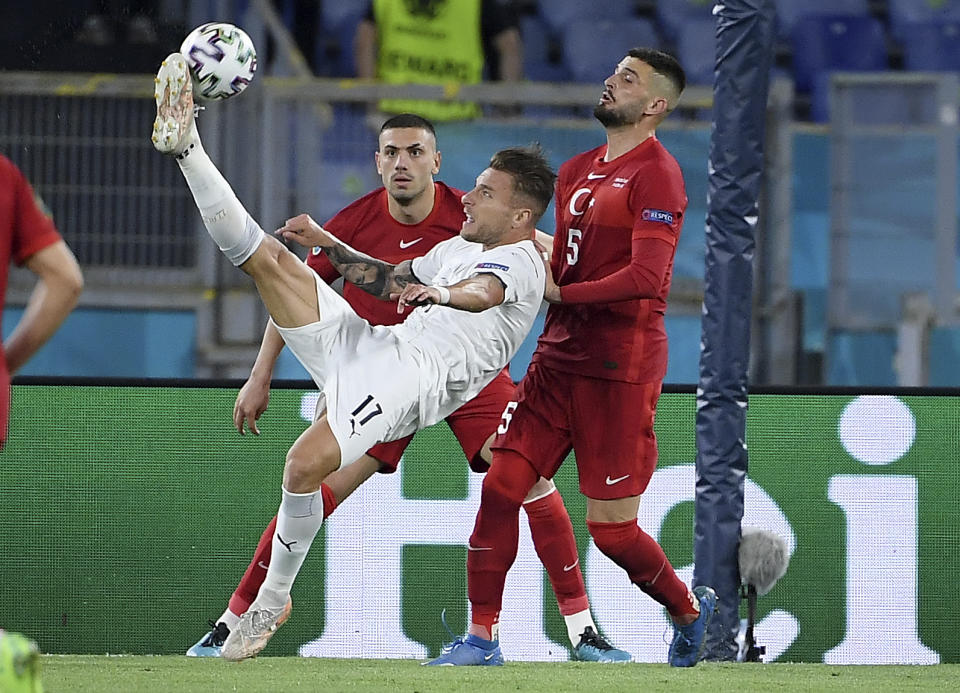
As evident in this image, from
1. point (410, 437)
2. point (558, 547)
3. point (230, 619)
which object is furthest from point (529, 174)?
point (230, 619)

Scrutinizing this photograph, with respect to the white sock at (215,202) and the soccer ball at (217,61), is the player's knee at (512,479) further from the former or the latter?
the soccer ball at (217,61)

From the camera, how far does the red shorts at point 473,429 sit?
5.68m

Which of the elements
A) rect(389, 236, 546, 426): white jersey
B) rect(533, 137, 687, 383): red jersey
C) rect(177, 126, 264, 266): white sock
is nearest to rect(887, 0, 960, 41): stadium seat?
rect(533, 137, 687, 383): red jersey

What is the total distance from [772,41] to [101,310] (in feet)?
13.6

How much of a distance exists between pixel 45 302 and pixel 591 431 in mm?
2196

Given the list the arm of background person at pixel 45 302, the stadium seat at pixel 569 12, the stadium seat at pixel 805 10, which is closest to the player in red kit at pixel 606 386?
the arm of background person at pixel 45 302

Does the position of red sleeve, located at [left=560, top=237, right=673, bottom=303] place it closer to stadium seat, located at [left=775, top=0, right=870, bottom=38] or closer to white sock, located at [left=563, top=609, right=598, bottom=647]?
white sock, located at [left=563, top=609, right=598, bottom=647]

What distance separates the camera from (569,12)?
10656 millimetres

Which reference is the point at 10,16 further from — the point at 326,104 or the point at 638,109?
the point at 638,109

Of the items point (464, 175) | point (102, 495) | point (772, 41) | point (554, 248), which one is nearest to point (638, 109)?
point (554, 248)

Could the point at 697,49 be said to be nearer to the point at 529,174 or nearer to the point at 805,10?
the point at 805,10

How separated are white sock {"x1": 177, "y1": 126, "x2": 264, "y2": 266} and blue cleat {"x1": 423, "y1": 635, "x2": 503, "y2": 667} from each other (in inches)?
61.4

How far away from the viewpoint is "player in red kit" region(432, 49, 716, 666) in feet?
16.9

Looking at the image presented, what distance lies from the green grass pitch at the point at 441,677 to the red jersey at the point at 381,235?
1.29m
